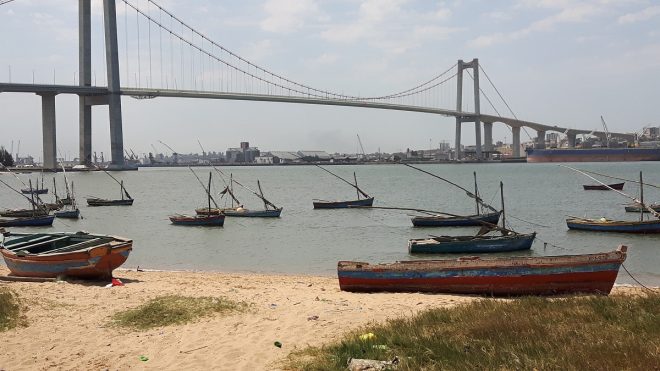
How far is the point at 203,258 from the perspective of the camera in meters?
A: 19.9

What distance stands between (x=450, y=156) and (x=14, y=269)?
509 ft

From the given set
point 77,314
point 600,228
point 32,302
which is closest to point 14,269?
point 32,302

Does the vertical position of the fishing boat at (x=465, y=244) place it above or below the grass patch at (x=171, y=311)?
below

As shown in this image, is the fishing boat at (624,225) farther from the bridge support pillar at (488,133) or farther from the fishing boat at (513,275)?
the bridge support pillar at (488,133)

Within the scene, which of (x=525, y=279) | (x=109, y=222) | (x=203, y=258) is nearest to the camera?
(x=525, y=279)

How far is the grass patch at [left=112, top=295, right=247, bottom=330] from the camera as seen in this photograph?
27.5 feet

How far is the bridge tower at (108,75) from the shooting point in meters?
76.1

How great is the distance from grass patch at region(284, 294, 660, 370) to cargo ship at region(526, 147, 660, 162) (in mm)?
125240

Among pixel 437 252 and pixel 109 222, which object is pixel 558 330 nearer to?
pixel 437 252

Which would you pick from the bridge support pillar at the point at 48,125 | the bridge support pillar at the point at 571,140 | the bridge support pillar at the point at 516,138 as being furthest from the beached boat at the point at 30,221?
the bridge support pillar at the point at 571,140

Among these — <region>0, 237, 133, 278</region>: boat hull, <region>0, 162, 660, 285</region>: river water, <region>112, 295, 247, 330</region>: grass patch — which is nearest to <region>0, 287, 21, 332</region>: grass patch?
<region>112, 295, 247, 330</region>: grass patch

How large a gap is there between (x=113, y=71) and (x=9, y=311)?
238 ft

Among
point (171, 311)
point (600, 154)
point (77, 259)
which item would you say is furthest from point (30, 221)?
point (600, 154)

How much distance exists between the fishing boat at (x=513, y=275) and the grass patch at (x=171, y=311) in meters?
3.29
